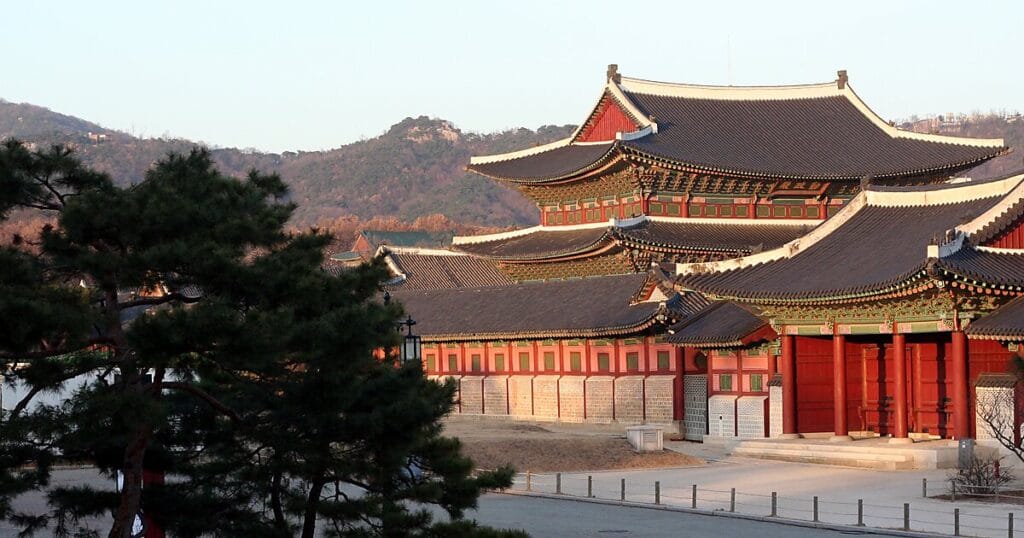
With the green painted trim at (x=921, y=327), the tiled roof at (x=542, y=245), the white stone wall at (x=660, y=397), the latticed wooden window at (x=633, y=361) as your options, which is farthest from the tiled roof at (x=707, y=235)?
the green painted trim at (x=921, y=327)

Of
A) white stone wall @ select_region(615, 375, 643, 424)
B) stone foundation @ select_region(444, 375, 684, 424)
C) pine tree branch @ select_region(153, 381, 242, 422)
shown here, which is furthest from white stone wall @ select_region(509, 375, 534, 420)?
pine tree branch @ select_region(153, 381, 242, 422)

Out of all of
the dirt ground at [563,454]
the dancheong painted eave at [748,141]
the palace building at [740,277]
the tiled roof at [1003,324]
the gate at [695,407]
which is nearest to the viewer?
the tiled roof at [1003,324]

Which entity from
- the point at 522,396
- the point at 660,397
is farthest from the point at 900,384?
the point at 522,396

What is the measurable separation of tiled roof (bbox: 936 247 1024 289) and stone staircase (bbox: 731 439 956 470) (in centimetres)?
441

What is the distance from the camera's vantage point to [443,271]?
83.4 m

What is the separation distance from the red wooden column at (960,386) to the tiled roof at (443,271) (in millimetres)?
44499

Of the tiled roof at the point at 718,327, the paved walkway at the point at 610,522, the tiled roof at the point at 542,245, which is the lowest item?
the paved walkway at the point at 610,522

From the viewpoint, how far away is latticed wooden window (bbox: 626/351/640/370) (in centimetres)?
5209

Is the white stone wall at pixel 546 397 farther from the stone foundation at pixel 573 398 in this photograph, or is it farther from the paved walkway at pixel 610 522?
the paved walkway at pixel 610 522

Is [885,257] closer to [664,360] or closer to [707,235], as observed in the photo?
[664,360]

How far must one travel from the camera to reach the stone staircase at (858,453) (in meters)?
37.2

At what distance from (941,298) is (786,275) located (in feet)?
18.9

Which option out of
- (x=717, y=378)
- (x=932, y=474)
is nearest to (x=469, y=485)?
(x=932, y=474)

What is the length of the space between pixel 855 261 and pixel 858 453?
5.13 m
